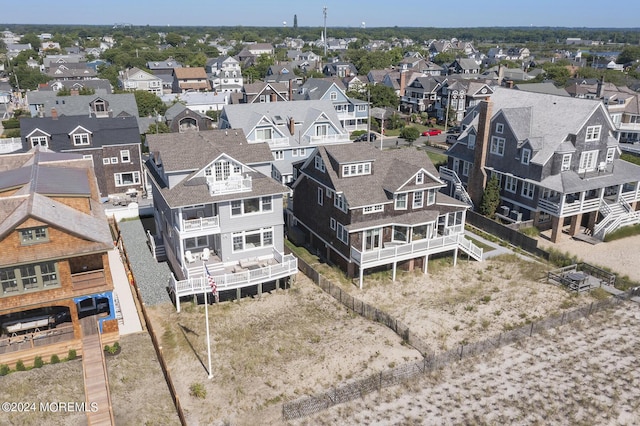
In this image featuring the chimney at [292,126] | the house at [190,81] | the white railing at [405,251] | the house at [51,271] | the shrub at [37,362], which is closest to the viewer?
the house at [51,271]

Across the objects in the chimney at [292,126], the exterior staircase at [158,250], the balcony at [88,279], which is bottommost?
the exterior staircase at [158,250]

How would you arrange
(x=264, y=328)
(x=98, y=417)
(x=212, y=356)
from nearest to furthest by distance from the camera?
(x=98, y=417), (x=212, y=356), (x=264, y=328)

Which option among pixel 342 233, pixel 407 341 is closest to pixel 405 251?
pixel 342 233

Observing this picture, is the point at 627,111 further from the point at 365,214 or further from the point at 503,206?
the point at 365,214

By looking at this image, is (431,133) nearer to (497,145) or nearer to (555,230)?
(497,145)

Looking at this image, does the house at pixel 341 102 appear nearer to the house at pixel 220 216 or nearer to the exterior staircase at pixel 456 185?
the exterior staircase at pixel 456 185

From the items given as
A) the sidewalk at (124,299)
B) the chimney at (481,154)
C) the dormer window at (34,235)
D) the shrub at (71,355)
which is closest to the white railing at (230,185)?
the sidewalk at (124,299)

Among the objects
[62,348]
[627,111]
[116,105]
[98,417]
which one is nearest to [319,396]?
[98,417]
